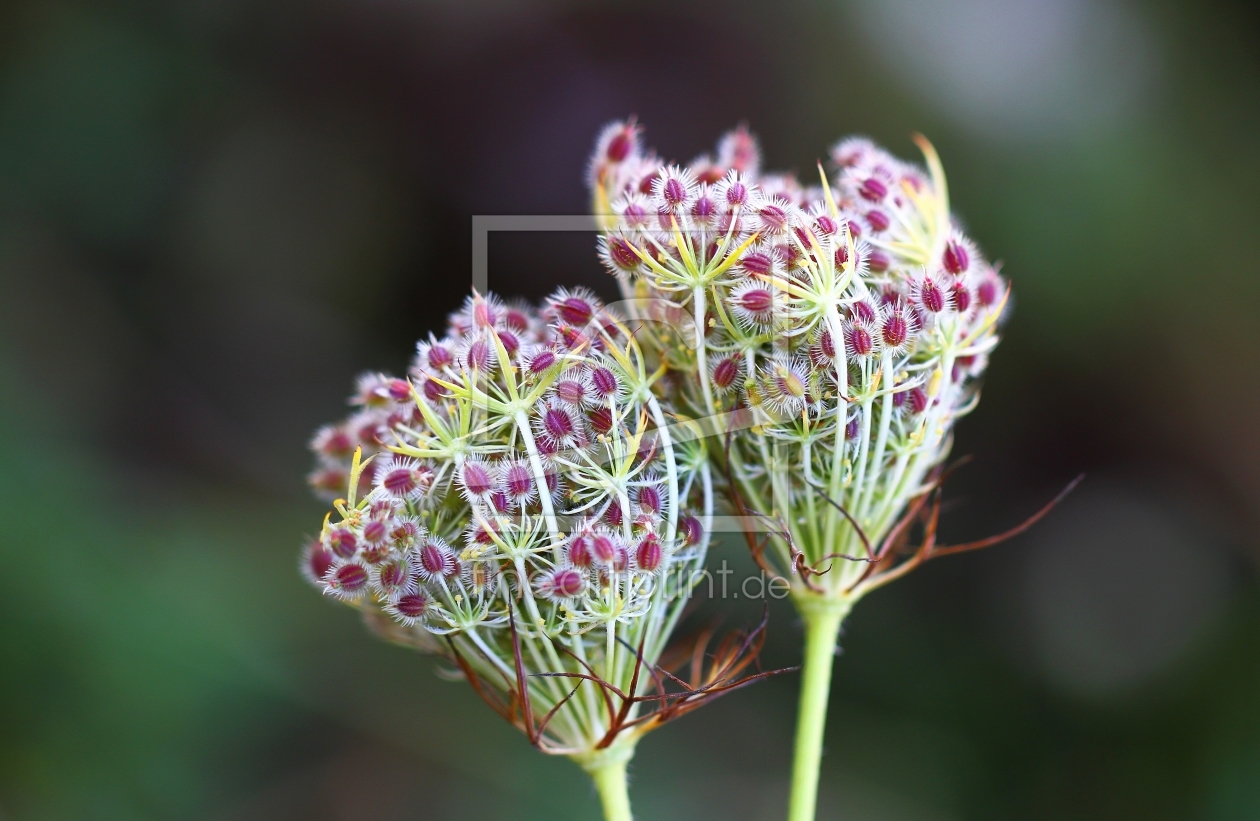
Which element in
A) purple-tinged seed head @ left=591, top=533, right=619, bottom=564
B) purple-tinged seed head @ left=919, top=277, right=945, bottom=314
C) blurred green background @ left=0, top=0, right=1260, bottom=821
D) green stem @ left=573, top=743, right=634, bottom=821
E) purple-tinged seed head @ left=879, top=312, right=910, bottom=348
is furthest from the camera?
blurred green background @ left=0, top=0, right=1260, bottom=821

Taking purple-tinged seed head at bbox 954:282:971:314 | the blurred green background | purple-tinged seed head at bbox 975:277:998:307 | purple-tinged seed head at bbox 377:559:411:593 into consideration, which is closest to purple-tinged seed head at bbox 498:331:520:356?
purple-tinged seed head at bbox 377:559:411:593

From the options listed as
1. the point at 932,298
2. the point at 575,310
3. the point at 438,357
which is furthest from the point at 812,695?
the point at 438,357

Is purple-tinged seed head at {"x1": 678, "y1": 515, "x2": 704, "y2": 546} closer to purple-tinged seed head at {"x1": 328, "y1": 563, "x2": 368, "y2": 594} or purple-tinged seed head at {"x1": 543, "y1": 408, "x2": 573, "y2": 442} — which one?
purple-tinged seed head at {"x1": 543, "y1": 408, "x2": 573, "y2": 442}

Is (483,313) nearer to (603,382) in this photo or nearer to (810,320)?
(603,382)

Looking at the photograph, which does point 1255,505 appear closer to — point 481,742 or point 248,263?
point 481,742

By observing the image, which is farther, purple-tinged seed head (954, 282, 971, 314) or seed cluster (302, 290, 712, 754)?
purple-tinged seed head (954, 282, 971, 314)

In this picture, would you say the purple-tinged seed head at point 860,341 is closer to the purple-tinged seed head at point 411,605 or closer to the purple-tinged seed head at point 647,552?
the purple-tinged seed head at point 647,552
